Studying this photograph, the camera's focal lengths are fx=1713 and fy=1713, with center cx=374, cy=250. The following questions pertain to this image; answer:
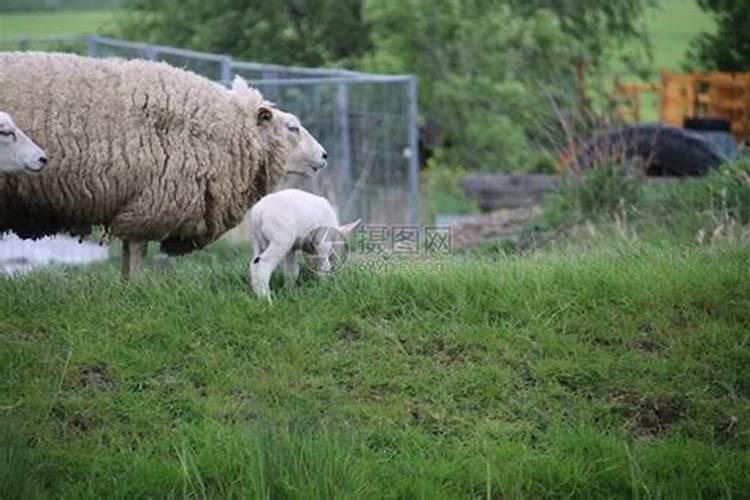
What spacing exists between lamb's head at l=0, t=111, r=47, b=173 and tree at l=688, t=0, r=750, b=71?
51.6ft

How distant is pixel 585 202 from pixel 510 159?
10.7 meters

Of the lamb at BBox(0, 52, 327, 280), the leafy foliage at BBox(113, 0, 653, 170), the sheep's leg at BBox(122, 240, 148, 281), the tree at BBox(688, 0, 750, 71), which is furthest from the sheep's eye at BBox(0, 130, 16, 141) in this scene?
the leafy foliage at BBox(113, 0, 653, 170)

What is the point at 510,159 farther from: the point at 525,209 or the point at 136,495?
the point at 136,495

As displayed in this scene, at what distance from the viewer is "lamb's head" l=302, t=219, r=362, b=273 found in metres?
9.07

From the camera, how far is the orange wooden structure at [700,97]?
21.1 meters

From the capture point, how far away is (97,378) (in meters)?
8.33

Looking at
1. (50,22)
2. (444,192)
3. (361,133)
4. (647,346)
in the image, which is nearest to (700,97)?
(444,192)

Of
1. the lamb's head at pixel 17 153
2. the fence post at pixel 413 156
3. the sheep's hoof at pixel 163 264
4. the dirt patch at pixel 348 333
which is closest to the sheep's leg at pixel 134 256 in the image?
the sheep's hoof at pixel 163 264

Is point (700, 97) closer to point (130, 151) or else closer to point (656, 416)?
point (130, 151)

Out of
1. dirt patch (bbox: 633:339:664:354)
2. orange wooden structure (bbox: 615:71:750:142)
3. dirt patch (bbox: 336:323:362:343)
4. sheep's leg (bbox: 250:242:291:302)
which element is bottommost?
orange wooden structure (bbox: 615:71:750:142)

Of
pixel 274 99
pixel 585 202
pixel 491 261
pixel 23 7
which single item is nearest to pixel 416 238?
pixel 491 261

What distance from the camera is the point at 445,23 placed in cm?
2570

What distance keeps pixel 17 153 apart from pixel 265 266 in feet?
4.81

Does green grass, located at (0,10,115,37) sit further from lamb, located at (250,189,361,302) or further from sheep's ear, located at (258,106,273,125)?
lamb, located at (250,189,361,302)
